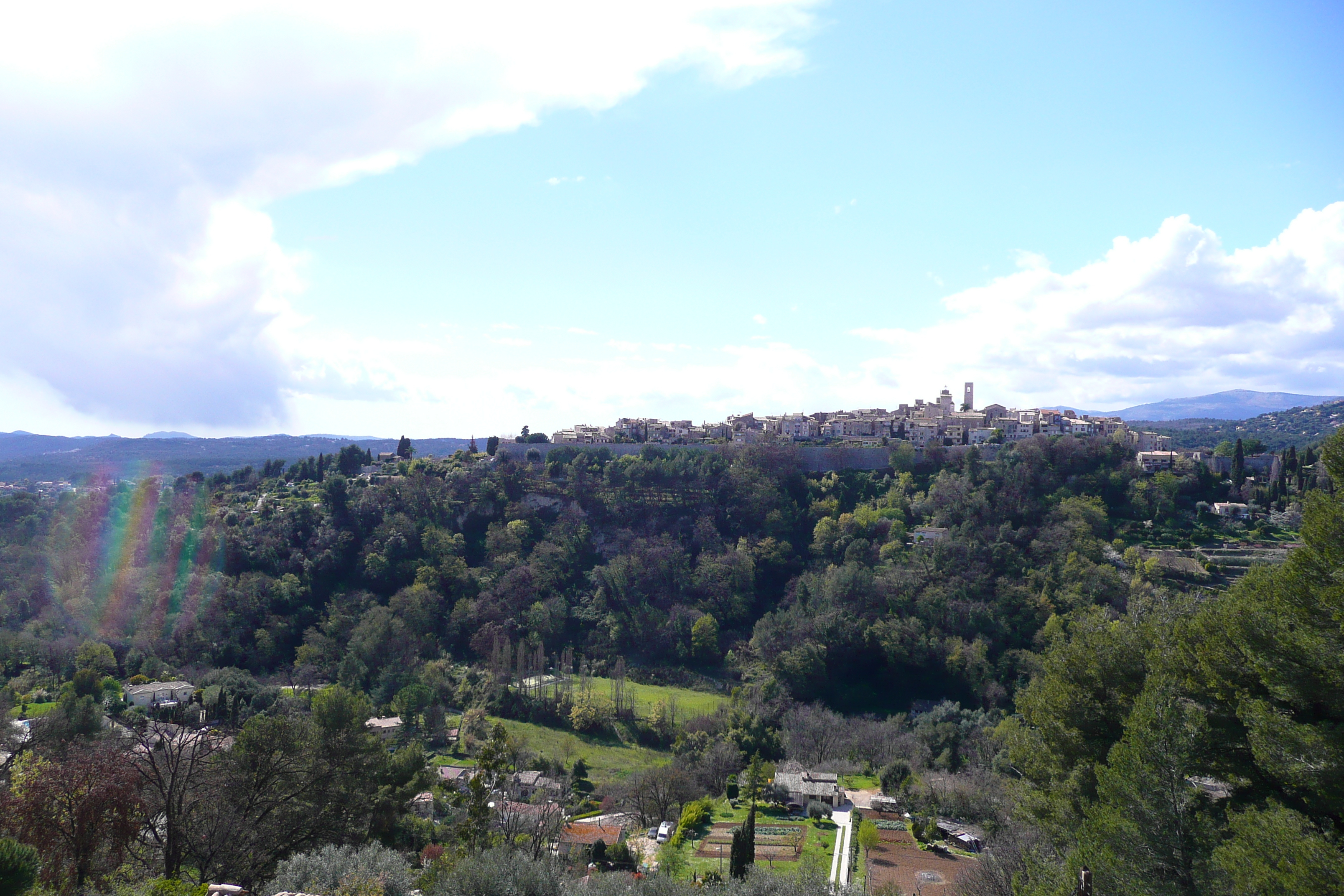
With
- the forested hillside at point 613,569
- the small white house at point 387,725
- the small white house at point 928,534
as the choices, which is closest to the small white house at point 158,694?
the forested hillside at point 613,569

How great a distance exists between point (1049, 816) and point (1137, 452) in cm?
4780

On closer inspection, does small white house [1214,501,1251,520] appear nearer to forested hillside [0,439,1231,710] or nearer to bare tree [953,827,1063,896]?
forested hillside [0,439,1231,710]

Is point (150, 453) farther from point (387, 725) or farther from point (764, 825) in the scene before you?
point (764, 825)

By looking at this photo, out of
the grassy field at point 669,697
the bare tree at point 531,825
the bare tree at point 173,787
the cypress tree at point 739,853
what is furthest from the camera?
the grassy field at point 669,697

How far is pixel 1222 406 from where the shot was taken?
585ft

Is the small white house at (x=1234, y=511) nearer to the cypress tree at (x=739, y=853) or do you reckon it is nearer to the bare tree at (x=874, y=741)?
the bare tree at (x=874, y=741)

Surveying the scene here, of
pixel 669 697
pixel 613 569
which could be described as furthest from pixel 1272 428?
pixel 669 697

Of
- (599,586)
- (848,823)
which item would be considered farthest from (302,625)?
(848,823)

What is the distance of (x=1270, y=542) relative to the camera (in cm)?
4231

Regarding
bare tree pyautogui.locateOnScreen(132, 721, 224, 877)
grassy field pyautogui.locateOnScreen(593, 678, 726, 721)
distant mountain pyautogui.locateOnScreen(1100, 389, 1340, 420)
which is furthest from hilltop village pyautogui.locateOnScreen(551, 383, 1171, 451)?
distant mountain pyautogui.locateOnScreen(1100, 389, 1340, 420)

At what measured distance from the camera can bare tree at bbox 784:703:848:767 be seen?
105 feet

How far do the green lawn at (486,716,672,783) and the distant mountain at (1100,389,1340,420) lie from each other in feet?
527

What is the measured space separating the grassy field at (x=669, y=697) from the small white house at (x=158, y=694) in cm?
1843

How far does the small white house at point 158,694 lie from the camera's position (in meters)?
33.2
